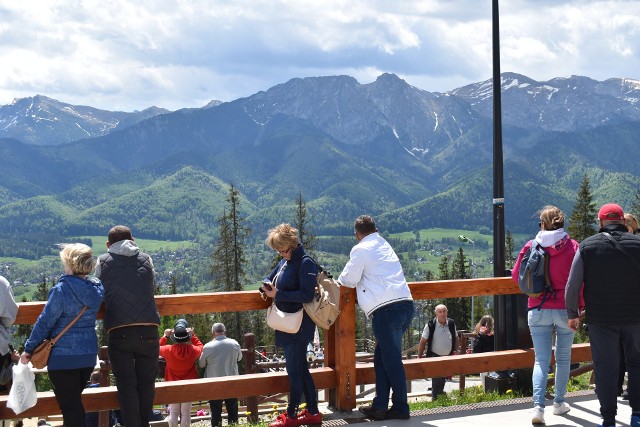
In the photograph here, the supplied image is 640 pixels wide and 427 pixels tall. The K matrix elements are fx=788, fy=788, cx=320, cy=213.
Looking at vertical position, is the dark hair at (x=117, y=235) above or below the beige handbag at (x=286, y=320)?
above

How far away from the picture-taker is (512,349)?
28.1 ft

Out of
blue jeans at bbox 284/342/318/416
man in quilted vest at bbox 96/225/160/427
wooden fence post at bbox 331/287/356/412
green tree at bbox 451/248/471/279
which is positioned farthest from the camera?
green tree at bbox 451/248/471/279

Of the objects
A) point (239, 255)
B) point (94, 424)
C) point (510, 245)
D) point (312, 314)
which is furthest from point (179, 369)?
point (510, 245)

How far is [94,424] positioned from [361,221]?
4.85 m

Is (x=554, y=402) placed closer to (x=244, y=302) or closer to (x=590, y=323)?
(x=590, y=323)

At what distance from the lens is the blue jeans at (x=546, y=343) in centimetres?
704

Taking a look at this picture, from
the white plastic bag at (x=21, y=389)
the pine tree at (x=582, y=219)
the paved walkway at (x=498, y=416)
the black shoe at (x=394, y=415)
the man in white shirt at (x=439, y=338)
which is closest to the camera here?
the white plastic bag at (x=21, y=389)

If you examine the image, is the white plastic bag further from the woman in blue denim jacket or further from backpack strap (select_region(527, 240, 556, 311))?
backpack strap (select_region(527, 240, 556, 311))

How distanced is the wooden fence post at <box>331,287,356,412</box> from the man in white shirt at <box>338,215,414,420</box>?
9.6 inches

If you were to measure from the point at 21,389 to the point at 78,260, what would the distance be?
1.05 m

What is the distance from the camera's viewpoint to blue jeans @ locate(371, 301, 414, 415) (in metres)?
7.09

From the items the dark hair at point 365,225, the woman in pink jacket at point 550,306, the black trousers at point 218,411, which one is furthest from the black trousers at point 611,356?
the black trousers at point 218,411

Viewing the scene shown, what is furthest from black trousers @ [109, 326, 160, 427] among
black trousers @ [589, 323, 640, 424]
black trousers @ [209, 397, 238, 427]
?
black trousers @ [209, 397, 238, 427]

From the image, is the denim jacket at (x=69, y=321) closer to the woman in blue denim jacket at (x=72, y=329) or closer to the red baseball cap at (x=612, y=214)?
the woman in blue denim jacket at (x=72, y=329)
